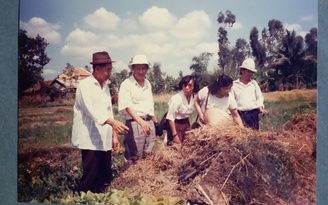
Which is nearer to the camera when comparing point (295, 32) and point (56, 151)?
point (295, 32)

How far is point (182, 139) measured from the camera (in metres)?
4.20

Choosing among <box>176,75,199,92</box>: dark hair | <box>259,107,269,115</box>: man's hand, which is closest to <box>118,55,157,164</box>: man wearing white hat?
<box>176,75,199,92</box>: dark hair

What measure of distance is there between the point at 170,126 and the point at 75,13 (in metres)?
1.20

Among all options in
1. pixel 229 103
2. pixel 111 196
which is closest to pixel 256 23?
pixel 229 103

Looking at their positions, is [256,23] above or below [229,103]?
above

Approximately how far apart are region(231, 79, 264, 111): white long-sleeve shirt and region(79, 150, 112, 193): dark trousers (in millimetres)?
1125

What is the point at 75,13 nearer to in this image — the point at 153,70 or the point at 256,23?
the point at 153,70

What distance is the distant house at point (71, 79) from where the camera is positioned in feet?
14.3

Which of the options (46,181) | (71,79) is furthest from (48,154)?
(71,79)

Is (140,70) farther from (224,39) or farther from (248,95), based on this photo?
(248,95)

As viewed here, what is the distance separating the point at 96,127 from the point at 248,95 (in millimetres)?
1253

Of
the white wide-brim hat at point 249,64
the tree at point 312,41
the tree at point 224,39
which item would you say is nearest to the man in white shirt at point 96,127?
the tree at point 224,39

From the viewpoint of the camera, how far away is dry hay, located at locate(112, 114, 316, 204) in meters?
3.91

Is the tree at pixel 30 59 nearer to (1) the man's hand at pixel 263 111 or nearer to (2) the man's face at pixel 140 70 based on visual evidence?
(2) the man's face at pixel 140 70
